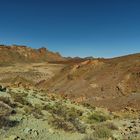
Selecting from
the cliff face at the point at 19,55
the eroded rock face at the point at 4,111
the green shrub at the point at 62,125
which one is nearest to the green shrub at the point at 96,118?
the green shrub at the point at 62,125

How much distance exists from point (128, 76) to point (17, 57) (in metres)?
151

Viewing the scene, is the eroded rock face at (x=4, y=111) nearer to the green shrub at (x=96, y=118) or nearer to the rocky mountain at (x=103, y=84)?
the green shrub at (x=96, y=118)

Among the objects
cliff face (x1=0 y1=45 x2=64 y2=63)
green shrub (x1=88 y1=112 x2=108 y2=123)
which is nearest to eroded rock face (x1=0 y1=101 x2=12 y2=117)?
green shrub (x1=88 y1=112 x2=108 y2=123)

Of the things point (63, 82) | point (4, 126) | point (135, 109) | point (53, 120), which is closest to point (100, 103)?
point (135, 109)

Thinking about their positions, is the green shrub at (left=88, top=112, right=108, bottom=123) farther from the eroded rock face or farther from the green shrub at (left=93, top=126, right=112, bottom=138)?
the eroded rock face

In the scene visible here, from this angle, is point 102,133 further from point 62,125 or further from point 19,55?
point 19,55

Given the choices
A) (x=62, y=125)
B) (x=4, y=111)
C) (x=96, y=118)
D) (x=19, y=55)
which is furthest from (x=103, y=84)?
(x=19, y=55)

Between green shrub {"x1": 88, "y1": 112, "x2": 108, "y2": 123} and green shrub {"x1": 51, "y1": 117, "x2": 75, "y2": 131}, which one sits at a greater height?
green shrub {"x1": 51, "y1": 117, "x2": 75, "y2": 131}

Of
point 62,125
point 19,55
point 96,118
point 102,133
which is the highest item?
point 19,55

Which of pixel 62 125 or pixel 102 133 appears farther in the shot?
pixel 62 125

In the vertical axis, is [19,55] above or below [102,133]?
above

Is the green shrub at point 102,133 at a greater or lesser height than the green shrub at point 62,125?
lesser

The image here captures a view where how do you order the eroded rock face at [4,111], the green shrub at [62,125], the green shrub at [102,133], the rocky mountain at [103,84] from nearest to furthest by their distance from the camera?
1. the green shrub at [102,133]
2. the green shrub at [62,125]
3. the eroded rock face at [4,111]
4. the rocky mountain at [103,84]

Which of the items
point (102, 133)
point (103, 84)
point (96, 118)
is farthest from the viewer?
point (103, 84)
